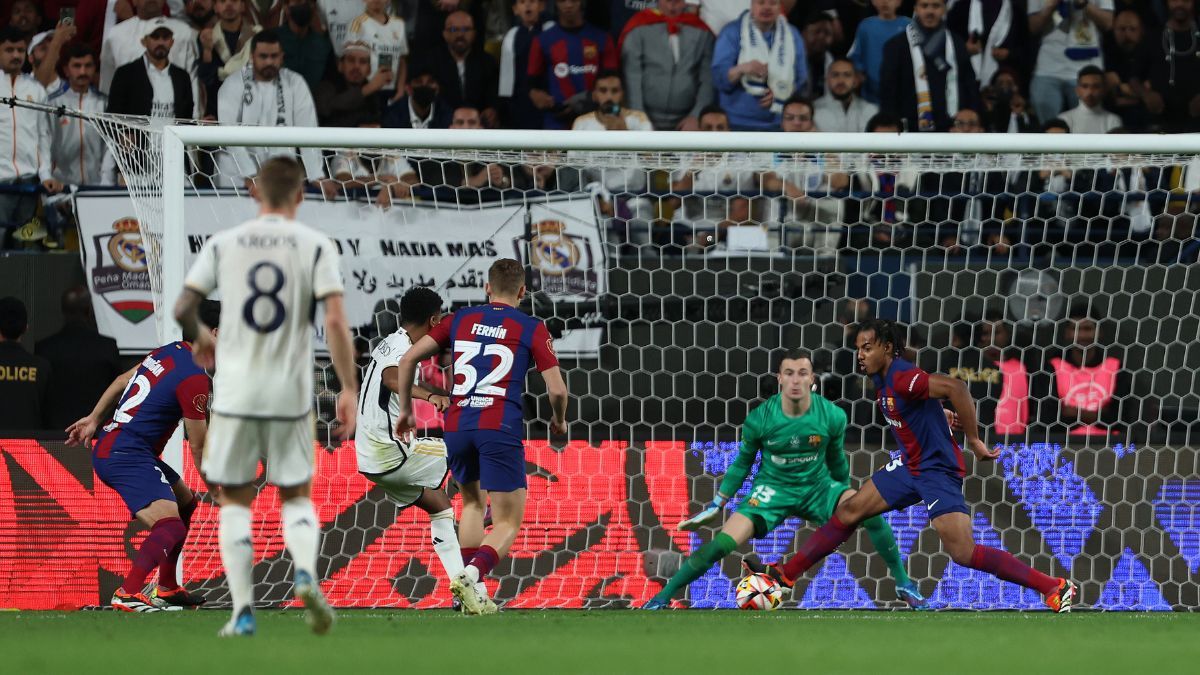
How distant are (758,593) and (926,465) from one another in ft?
3.92

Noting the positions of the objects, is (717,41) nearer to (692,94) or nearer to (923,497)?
(692,94)

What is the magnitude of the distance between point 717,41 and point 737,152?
4017 mm

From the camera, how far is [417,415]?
31.8 ft

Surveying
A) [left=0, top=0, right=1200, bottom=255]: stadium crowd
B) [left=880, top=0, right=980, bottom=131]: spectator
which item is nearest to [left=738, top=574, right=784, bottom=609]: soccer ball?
[left=0, top=0, right=1200, bottom=255]: stadium crowd

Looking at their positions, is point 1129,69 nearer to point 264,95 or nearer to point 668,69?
point 668,69

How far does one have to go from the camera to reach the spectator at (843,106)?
1223 centimetres

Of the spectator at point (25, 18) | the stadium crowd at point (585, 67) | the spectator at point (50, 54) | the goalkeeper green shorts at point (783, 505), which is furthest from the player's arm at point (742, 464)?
the spectator at point (25, 18)

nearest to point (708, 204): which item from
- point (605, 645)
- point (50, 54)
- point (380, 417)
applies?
point (380, 417)

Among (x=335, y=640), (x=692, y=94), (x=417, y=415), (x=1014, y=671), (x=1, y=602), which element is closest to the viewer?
(x=1014, y=671)

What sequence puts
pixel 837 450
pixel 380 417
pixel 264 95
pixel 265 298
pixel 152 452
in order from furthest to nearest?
1. pixel 264 95
2. pixel 837 450
3. pixel 380 417
4. pixel 152 452
5. pixel 265 298

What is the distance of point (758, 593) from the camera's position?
27.6 ft

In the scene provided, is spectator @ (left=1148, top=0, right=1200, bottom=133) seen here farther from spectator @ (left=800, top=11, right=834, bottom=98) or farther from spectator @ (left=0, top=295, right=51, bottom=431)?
spectator @ (left=0, top=295, right=51, bottom=431)

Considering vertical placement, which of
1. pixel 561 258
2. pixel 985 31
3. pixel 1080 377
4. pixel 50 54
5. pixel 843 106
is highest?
pixel 985 31

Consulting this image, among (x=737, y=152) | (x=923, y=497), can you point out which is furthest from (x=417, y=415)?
(x=923, y=497)
